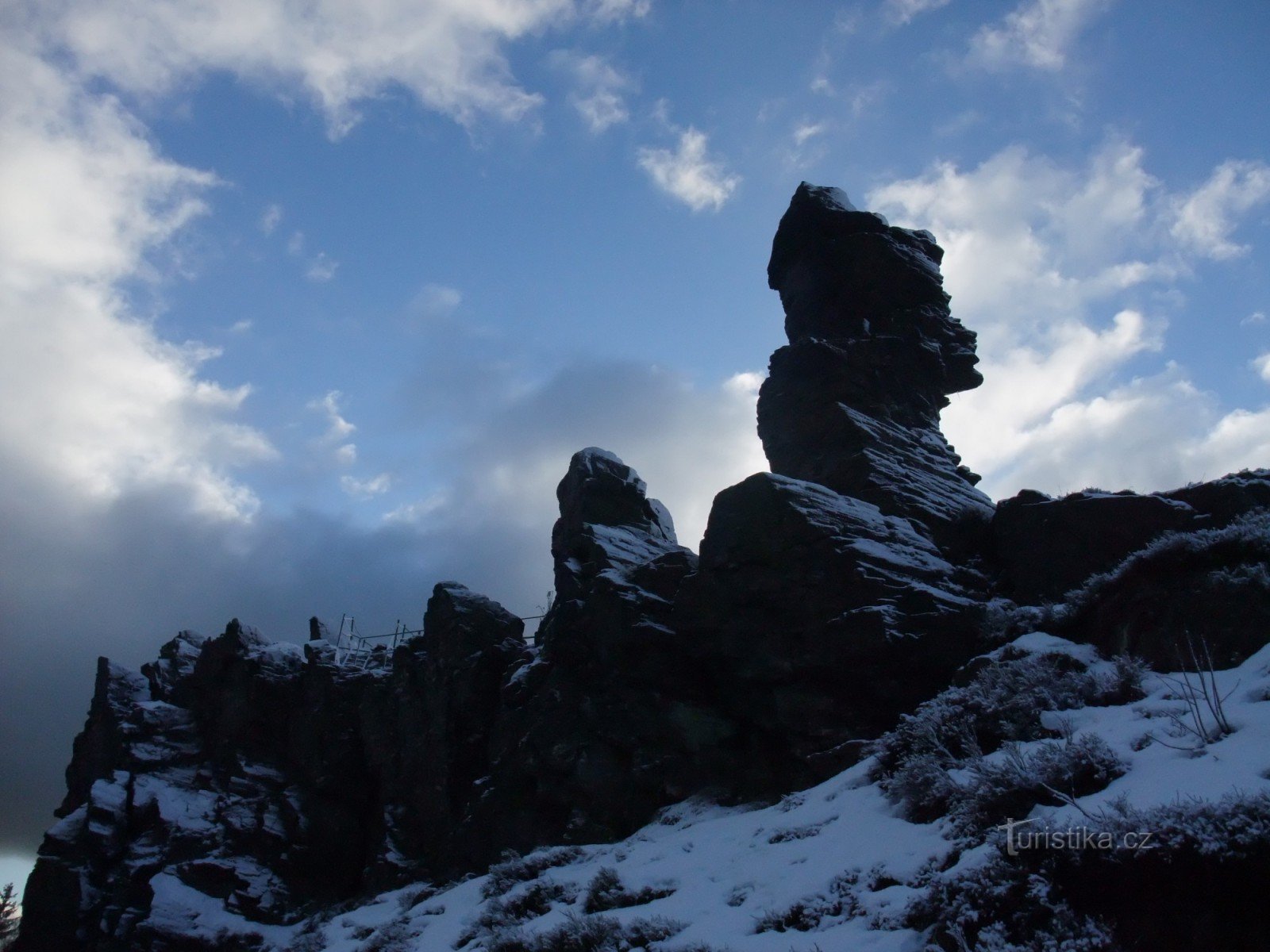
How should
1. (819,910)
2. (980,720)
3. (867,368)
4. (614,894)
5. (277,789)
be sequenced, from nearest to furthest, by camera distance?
(819,910) → (980,720) → (614,894) → (867,368) → (277,789)

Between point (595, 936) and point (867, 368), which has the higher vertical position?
point (867, 368)

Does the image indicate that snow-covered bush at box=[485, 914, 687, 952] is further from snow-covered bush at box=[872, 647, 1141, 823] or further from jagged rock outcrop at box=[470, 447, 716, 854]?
jagged rock outcrop at box=[470, 447, 716, 854]

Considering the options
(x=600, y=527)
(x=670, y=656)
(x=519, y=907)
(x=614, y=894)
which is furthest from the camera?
(x=600, y=527)

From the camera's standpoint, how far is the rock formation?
65.5ft

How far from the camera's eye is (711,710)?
2380 cm

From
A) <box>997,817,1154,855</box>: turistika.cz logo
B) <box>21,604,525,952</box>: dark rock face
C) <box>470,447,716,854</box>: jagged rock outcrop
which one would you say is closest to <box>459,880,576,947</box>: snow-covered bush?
<box>470,447,716,854</box>: jagged rock outcrop

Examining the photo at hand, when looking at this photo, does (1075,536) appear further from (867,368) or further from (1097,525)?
(867,368)

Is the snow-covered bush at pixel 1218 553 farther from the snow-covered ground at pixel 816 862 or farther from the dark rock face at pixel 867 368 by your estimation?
the dark rock face at pixel 867 368

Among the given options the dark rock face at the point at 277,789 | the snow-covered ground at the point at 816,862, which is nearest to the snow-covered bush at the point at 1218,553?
the snow-covered ground at the point at 816,862

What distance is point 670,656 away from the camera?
25281 millimetres

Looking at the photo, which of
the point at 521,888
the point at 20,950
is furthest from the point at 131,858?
the point at 521,888

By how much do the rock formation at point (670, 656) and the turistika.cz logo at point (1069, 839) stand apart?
7580mm

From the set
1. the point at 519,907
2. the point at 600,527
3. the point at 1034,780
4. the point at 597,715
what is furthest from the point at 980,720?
the point at 600,527

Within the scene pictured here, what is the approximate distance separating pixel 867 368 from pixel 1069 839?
24.3m
